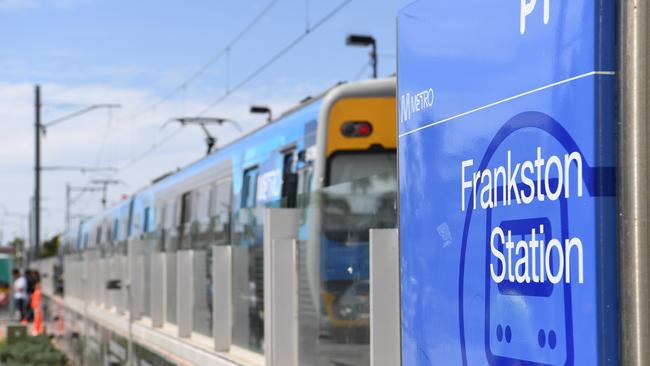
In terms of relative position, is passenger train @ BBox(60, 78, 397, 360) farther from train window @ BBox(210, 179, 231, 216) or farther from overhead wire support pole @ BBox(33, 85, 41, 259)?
overhead wire support pole @ BBox(33, 85, 41, 259)

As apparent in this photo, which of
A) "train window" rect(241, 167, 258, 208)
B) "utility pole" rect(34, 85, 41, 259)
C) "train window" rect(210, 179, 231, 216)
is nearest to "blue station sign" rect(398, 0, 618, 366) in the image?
"train window" rect(241, 167, 258, 208)

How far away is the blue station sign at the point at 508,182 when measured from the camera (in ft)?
7.99

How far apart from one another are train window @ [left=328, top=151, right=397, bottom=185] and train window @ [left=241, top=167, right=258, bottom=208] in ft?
6.73

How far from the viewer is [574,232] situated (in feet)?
8.21

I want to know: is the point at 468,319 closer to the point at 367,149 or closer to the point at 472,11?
the point at 472,11

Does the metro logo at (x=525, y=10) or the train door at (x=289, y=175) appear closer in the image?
the metro logo at (x=525, y=10)

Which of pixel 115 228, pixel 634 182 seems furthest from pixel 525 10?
pixel 115 228

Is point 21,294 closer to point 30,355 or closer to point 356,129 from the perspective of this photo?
point 30,355

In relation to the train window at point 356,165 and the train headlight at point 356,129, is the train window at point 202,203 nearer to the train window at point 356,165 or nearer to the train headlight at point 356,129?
the train window at point 356,165

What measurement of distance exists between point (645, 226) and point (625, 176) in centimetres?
12

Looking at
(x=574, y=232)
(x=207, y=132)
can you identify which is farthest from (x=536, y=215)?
(x=207, y=132)

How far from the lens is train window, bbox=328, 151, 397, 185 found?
12.5 m

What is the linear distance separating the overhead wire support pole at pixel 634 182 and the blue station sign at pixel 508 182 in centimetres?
3

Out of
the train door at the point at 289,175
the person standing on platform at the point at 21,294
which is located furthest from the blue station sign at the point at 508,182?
the person standing on platform at the point at 21,294
